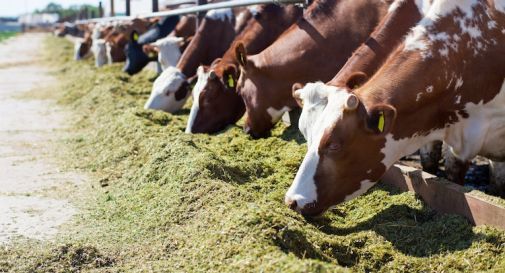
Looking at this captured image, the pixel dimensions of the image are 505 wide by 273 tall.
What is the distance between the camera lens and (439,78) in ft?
16.9

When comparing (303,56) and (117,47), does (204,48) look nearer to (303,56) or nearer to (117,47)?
(303,56)

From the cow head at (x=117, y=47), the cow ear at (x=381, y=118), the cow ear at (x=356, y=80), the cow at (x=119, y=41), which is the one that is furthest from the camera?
the cow head at (x=117, y=47)

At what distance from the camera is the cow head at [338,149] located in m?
4.79

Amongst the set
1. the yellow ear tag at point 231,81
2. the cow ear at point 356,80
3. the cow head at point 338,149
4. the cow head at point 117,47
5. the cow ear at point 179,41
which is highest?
the cow ear at point 356,80

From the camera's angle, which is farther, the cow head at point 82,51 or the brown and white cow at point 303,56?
the cow head at point 82,51

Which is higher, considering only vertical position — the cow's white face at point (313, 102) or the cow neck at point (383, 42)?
the cow neck at point (383, 42)

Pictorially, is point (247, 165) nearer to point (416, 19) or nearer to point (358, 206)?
point (358, 206)

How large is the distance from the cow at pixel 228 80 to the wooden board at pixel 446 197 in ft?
11.3

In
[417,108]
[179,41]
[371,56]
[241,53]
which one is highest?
[371,56]

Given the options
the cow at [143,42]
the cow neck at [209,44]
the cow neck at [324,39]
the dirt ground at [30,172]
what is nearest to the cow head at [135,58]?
the cow at [143,42]

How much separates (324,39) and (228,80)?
1.76m

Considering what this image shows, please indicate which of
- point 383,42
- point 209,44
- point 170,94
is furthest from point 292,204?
point 209,44

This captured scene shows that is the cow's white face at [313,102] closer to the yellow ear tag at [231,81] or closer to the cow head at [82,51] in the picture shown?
the yellow ear tag at [231,81]

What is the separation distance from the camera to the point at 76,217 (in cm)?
548
